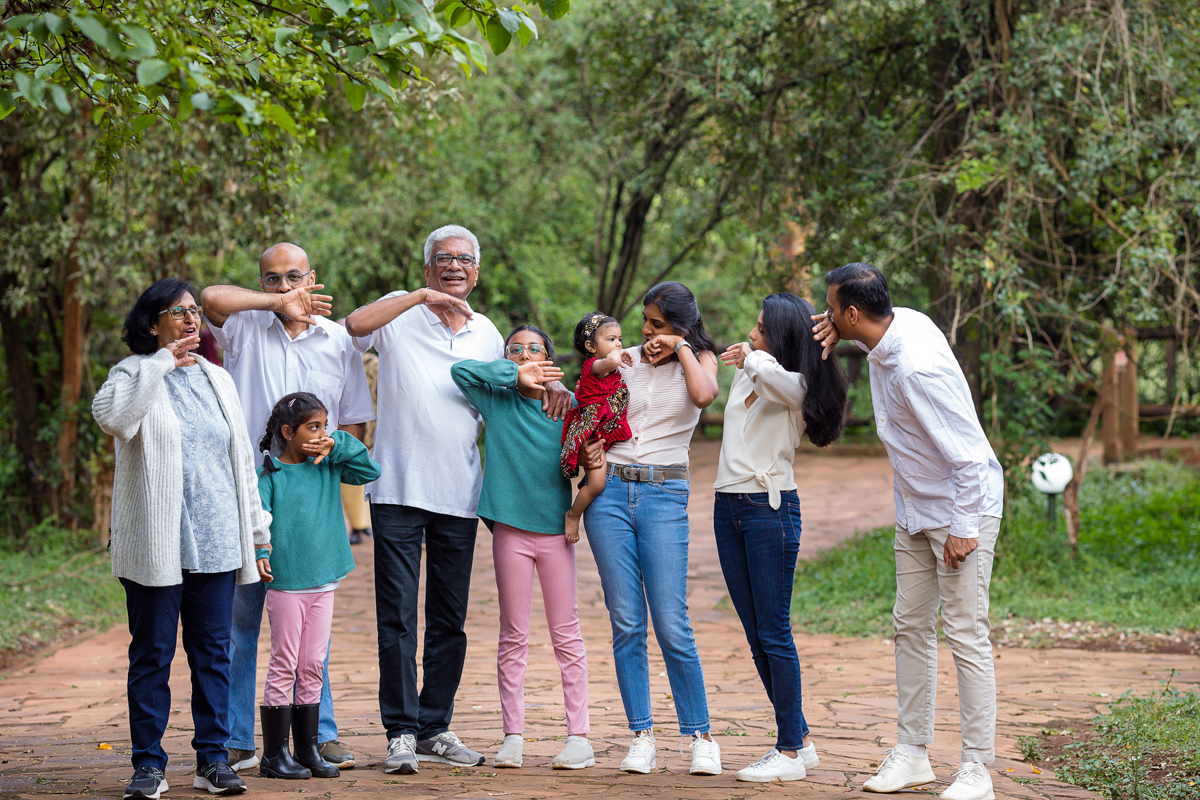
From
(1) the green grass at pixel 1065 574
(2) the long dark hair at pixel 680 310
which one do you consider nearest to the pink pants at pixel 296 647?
(2) the long dark hair at pixel 680 310

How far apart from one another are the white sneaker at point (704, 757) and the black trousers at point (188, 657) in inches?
58.7

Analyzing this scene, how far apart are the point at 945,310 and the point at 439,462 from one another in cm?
500

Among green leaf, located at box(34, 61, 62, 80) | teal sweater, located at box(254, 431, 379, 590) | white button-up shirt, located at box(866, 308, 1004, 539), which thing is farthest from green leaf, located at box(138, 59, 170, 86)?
white button-up shirt, located at box(866, 308, 1004, 539)

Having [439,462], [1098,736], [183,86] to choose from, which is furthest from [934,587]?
[183,86]

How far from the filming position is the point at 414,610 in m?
3.75

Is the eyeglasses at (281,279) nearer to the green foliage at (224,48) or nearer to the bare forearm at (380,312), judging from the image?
the bare forearm at (380,312)

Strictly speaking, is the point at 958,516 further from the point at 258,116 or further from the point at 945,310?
the point at 945,310

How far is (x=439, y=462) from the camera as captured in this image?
146 inches

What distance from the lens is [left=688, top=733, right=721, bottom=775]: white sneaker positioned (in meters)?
3.53

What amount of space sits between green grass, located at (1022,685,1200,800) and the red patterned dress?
199cm

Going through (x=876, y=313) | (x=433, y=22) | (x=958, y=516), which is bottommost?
(x=958, y=516)

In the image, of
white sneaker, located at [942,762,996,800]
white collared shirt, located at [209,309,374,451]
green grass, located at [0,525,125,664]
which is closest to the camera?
white sneaker, located at [942,762,996,800]

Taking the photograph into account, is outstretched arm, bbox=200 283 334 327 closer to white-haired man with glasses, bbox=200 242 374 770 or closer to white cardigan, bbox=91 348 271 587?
white-haired man with glasses, bbox=200 242 374 770

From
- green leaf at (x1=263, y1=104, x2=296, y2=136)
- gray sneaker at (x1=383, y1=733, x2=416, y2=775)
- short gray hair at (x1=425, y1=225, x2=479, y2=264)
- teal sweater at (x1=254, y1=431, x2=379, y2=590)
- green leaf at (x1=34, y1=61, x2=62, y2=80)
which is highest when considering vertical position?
green leaf at (x1=34, y1=61, x2=62, y2=80)
